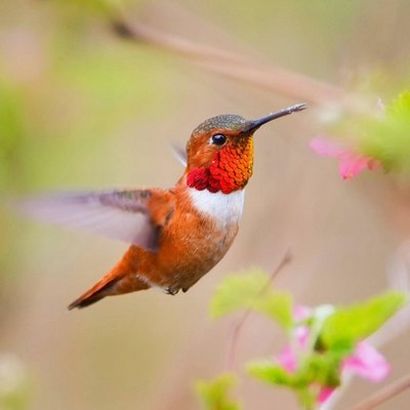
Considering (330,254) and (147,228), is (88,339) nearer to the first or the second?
(330,254)

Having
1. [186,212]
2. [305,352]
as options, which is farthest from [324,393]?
[186,212]

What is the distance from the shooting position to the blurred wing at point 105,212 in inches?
42.0

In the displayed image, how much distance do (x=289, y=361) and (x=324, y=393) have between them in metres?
0.07

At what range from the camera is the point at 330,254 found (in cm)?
246

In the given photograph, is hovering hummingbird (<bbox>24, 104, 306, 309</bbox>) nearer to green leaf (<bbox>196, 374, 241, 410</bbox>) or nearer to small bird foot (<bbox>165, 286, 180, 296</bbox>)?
small bird foot (<bbox>165, 286, 180, 296</bbox>)

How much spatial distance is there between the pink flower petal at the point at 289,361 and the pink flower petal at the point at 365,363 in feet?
0.24

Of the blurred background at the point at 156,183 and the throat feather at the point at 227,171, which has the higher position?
the throat feather at the point at 227,171

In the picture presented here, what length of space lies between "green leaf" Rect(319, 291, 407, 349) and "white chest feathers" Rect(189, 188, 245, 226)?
0.17 m

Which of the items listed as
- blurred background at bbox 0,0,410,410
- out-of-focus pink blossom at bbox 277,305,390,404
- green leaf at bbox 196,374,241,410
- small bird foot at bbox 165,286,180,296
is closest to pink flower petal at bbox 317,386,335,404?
out-of-focus pink blossom at bbox 277,305,390,404

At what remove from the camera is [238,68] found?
58.6 inches

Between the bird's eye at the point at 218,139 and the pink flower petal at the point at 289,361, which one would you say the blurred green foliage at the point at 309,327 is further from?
the bird's eye at the point at 218,139

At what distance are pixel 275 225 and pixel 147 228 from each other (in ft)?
3.10

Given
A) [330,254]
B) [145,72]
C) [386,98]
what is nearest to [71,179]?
[145,72]

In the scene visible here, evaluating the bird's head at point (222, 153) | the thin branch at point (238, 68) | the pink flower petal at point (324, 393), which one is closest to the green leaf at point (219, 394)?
the pink flower petal at point (324, 393)
